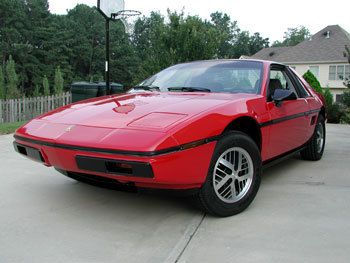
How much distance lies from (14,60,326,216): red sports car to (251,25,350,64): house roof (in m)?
35.7

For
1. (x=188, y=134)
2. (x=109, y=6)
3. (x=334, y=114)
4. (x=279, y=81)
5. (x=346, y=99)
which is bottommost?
(x=334, y=114)

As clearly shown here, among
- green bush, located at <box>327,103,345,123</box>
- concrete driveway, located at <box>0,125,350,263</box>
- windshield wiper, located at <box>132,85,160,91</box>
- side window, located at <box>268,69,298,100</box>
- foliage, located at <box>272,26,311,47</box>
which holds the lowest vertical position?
concrete driveway, located at <box>0,125,350,263</box>

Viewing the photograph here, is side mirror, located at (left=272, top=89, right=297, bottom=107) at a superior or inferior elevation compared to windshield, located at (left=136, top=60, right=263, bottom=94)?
inferior

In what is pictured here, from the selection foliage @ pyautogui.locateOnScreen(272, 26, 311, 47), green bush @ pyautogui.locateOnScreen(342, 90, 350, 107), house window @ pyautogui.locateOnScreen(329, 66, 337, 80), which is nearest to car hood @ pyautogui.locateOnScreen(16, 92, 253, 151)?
green bush @ pyautogui.locateOnScreen(342, 90, 350, 107)

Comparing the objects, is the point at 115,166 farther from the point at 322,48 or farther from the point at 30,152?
the point at 322,48

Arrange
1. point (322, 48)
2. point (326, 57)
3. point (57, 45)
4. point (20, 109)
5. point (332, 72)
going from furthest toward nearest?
1. point (57, 45)
2. point (322, 48)
3. point (326, 57)
4. point (332, 72)
5. point (20, 109)

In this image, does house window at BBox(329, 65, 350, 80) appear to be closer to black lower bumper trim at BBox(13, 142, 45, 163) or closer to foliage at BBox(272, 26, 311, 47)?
black lower bumper trim at BBox(13, 142, 45, 163)

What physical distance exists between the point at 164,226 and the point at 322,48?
39.7 meters

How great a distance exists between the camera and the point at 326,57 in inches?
1479

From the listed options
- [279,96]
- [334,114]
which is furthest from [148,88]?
[334,114]

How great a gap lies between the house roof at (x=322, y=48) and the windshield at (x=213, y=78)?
116 ft

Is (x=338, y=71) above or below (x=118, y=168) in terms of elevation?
above

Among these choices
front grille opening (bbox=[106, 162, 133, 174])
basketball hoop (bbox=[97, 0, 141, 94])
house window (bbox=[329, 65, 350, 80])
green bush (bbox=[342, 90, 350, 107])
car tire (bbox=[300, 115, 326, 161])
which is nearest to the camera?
front grille opening (bbox=[106, 162, 133, 174])

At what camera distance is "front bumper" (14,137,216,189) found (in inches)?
101
